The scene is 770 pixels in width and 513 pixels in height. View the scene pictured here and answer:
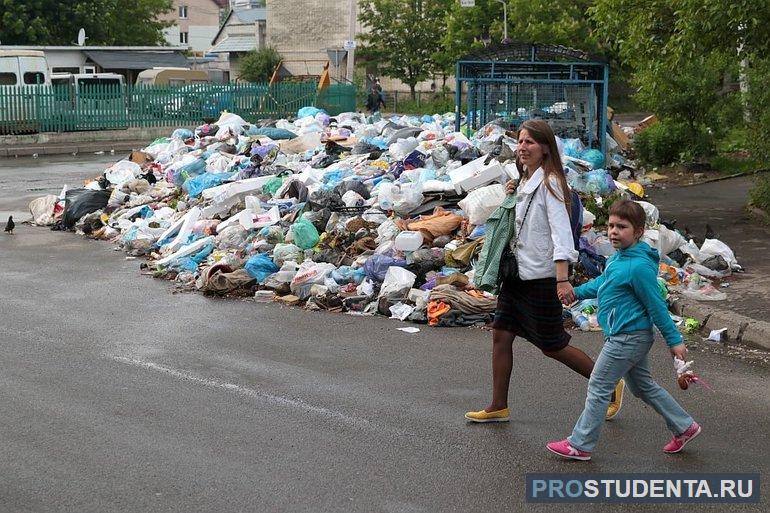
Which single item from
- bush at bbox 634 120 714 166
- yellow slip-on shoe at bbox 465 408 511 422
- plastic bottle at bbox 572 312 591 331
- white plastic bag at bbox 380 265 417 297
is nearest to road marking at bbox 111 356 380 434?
yellow slip-on shoe at bbox 465 408 511 422

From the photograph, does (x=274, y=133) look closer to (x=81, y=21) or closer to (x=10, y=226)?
(x=10, y=226)

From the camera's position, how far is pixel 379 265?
10.1 metres

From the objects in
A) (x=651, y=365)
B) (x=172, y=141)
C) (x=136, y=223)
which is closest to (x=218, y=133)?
(x=172, y=141)

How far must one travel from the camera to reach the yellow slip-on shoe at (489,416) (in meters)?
6.17

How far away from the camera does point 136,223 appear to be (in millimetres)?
14000

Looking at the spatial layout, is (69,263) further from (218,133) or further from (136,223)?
(218,133)

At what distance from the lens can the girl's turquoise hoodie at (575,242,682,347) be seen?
5.31m

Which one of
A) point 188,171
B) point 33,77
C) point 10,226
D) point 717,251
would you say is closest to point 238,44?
point 33,77

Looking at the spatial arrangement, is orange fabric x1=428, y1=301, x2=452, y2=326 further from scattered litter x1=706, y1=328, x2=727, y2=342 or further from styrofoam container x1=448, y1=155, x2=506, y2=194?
styrofoam container x1=448, y1=155, x2=506, y2=194

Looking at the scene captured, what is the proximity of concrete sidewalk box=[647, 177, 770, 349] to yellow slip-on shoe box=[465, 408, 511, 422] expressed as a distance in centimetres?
285

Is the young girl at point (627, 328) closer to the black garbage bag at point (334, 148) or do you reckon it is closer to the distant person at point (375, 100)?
the black garbage bag at point (334, 148)

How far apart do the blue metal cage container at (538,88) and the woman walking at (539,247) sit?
31.1ft

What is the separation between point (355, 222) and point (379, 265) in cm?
136

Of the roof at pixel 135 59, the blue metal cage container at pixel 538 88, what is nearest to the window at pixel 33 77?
the roof at pixel 135 59
